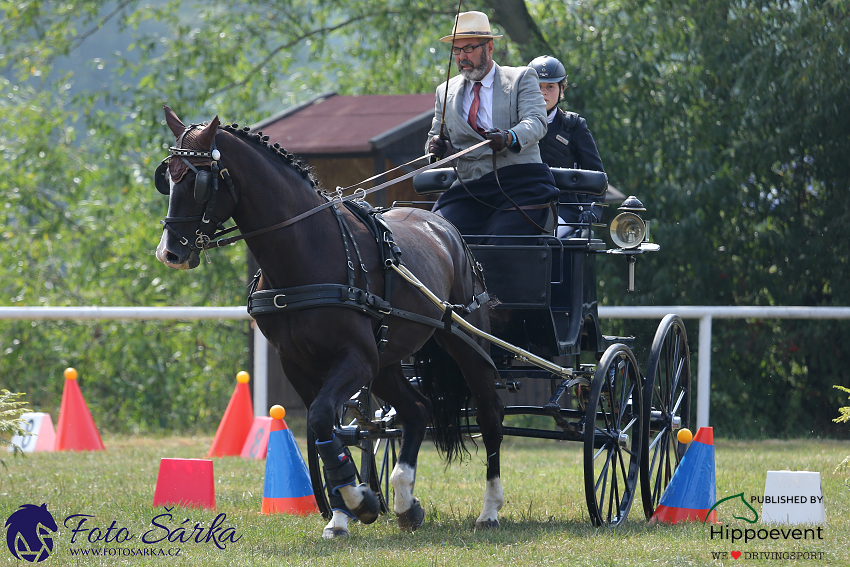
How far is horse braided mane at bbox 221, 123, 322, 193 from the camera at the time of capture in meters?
4.45

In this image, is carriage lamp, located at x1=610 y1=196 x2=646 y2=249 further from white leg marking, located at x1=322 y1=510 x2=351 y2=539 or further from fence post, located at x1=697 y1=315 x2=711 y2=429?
fence post, located at x1=697 y1=315 x2=711 y2=429

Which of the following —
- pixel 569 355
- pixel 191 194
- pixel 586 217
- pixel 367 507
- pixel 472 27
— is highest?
pixel 472 27

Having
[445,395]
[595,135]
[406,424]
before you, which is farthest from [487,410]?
[595,135]

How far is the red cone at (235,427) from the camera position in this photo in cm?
823

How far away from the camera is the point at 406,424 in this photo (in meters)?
5.31

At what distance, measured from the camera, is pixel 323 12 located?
45.5 feet

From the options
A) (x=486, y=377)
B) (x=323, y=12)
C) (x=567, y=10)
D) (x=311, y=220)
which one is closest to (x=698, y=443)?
(x=486, y=377)

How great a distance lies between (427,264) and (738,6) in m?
7.19

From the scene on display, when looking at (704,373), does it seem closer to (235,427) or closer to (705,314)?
(705,314)

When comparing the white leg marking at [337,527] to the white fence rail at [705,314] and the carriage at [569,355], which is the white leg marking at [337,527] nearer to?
the carriage at [569,355]

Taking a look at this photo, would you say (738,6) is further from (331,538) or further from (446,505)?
(331,538)

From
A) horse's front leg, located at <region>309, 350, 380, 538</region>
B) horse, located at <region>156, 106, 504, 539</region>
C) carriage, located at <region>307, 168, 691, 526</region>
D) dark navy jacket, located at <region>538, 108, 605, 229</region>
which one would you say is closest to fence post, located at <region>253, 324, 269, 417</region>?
carriage, located at <region>307, 168, 691, 526</region>

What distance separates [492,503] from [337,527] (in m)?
0.92

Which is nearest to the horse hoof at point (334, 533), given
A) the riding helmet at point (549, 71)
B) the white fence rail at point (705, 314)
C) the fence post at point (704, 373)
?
the riding helmet at point (549, 71)
